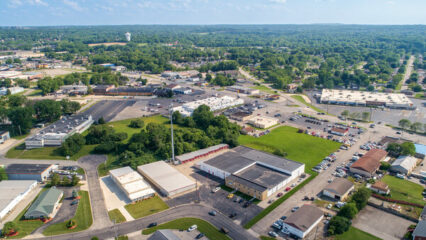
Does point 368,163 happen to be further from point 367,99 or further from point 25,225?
point 367,99

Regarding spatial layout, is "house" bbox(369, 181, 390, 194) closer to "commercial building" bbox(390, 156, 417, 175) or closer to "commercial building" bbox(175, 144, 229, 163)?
"commercial building" bbox(390, 156, 417, 175)

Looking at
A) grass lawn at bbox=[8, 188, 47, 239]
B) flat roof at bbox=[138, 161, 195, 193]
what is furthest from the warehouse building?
grass lawn at bbox=[8, 188, 47, 239]

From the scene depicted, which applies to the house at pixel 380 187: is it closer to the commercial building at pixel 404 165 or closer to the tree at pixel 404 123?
the commercial building at pixel 404 165

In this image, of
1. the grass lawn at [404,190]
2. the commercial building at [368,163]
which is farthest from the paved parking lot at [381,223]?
the commercial building at [368,163]

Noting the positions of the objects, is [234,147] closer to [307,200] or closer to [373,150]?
[307,200]

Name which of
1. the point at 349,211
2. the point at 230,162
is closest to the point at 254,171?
the point at 230,162

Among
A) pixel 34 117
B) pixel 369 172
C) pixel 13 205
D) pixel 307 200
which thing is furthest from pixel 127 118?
pixel 369 172
